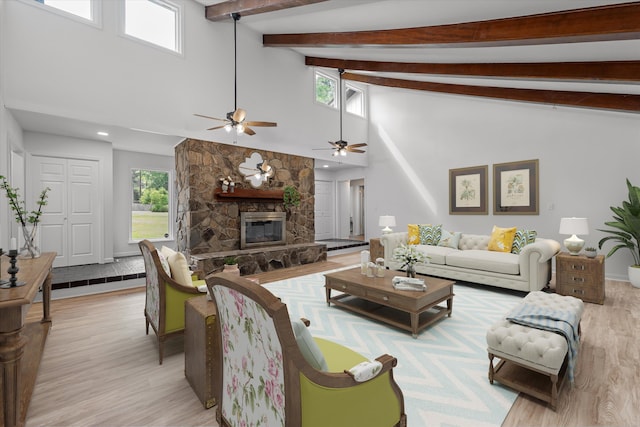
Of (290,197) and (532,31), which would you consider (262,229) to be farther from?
(532,31)

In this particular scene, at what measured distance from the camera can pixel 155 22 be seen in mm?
4582

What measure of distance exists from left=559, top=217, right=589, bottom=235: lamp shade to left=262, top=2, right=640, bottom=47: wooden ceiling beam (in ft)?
7.77

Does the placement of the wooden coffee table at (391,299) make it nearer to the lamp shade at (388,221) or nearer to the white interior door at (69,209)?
the lamp shade at (388,221)

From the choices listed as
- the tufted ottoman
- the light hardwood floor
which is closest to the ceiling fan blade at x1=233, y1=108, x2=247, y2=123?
the light hardwood floor

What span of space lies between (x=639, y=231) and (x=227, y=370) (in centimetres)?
576

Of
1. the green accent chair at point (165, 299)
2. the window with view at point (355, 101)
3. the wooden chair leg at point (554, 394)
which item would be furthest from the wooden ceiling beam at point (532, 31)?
the window with view at point (355, 101)

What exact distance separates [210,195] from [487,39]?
4.61 metres

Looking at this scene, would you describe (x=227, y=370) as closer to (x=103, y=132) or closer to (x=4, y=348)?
(x=4, y=348)

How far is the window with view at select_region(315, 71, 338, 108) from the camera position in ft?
23.9

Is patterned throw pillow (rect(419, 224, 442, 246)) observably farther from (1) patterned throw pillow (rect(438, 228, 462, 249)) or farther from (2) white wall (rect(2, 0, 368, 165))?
(2) white wall (rect(2, 0, 368, 165))

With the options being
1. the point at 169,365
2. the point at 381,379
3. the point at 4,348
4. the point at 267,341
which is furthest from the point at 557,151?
the point at 4,348

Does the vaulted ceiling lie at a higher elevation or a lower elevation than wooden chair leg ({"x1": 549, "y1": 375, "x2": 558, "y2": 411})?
higher

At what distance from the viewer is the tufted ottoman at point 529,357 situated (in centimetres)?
178

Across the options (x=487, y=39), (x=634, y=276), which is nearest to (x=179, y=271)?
(x=487, y=39)
